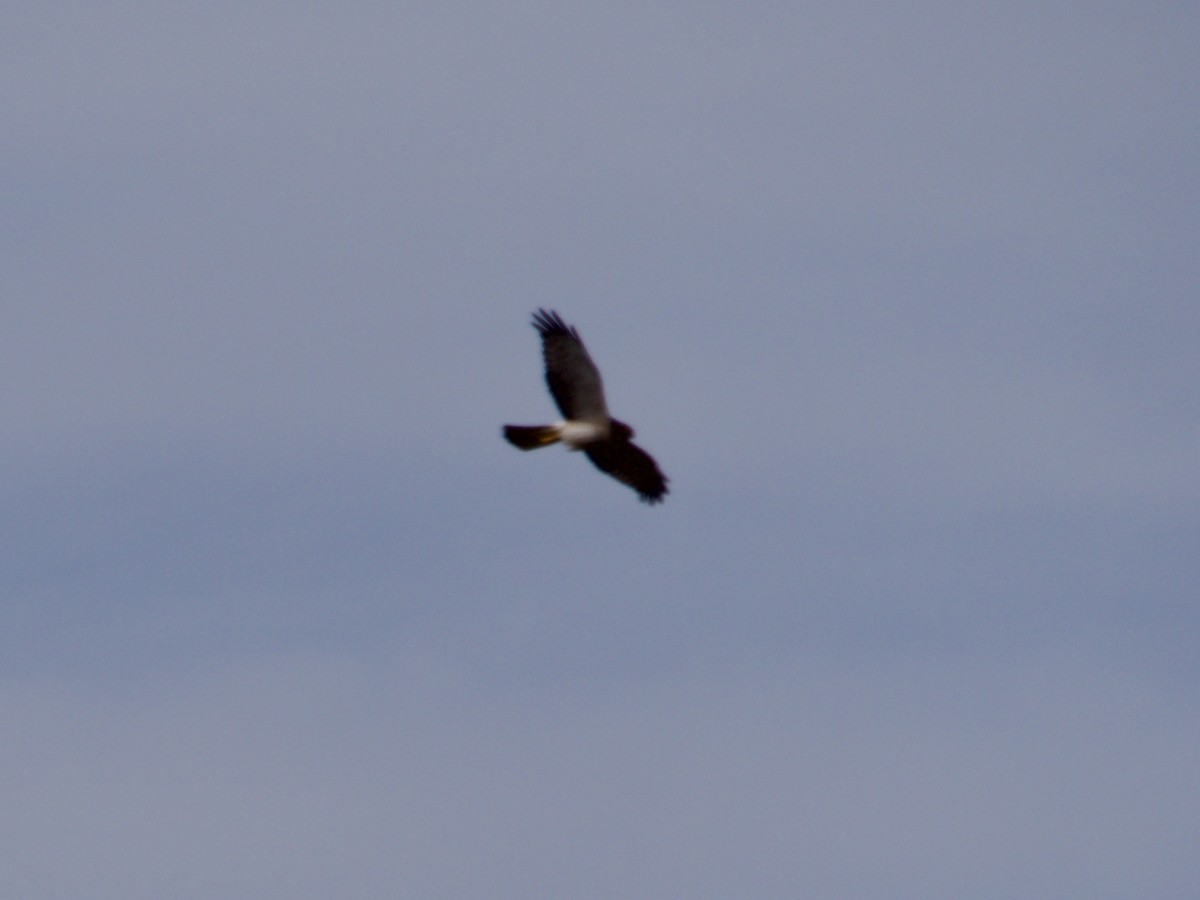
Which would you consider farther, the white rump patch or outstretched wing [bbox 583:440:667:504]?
outstretched wing [bbox 583:440:667:504]

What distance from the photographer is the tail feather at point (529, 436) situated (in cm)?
2795

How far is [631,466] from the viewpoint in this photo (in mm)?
29672

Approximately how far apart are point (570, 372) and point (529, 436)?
108 centimetres

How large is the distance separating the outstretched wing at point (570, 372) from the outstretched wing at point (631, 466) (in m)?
0.61

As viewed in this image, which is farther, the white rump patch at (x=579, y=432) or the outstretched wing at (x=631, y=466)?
the outstretched wing at (x=631, y=466)

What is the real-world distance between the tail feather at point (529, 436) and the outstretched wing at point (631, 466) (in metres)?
0.89

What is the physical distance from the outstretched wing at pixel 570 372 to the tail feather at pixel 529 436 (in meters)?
0.52

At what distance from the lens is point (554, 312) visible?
1121 inches

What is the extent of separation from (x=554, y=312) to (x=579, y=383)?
92 cm

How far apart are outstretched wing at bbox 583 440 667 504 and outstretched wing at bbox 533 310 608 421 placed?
24.1 inches

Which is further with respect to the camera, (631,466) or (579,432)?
(631,466)

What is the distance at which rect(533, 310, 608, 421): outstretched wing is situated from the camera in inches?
1123

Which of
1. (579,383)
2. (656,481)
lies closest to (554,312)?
(579,383)

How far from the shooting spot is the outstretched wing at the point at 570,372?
2853cm
